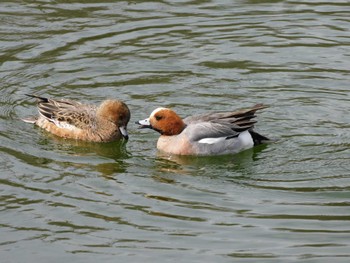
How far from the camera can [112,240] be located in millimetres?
9188

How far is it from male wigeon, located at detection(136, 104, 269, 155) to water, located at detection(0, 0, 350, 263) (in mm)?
126

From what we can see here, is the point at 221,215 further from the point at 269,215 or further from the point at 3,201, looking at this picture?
the point at 3,201

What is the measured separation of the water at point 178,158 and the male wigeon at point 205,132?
0.13 m

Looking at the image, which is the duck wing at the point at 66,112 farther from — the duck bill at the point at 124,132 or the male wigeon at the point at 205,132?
the male wigeon at the point at 205,132

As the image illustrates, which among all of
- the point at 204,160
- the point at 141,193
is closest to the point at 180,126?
the point at 204,160

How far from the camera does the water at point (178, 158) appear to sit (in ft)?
30.2

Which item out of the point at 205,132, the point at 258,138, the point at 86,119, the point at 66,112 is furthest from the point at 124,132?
the point at 258,138

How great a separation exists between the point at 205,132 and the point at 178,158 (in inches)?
16.6

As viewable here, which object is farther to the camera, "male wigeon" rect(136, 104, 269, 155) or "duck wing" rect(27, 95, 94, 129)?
"duck wing" rect(27, 95, 94, 129)

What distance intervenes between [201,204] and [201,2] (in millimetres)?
7121

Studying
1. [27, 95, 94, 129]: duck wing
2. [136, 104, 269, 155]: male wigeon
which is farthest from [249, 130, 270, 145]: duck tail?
[27, 95, 94, 129]: duck wing

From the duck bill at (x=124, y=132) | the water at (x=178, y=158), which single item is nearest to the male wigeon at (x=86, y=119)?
the duck bill at (x=124, y=132)

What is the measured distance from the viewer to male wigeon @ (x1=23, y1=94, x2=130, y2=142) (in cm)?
1230

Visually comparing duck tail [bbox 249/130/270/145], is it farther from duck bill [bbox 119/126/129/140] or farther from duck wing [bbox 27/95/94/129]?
duck wing [bbox 27/95/94/129]
